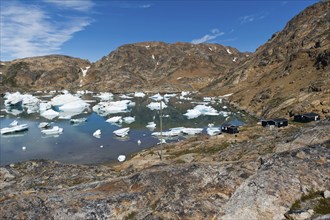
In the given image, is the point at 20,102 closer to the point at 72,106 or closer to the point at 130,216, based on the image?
the point at 72,106

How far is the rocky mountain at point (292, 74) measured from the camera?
7325 cm

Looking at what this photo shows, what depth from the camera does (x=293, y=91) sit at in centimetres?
8744

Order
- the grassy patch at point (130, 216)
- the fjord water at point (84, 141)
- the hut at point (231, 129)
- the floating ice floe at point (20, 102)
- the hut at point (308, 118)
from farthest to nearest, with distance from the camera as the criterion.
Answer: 1. the floating ice floe at point (20, 102)
2. the fjord water at point (84, 141)
3. the hut at point (308, 118)
4. the hut at point (231, 129)
5. the grassy patch at point (130, 216)

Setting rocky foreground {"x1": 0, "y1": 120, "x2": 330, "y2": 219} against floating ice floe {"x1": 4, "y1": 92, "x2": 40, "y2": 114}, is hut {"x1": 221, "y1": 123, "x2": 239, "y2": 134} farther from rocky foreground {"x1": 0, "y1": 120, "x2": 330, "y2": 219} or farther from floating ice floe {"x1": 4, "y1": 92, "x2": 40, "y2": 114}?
floating ice floe {"x1": 4, "y1": 92, "x2": 40, "y2": 114}

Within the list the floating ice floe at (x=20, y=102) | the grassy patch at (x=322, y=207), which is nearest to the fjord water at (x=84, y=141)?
the floating ice floe at (x=20, y=102)

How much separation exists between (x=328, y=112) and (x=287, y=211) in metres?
51.0

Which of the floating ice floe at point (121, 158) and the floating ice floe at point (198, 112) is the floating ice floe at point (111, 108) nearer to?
the floating ice floe at point (198, 112)

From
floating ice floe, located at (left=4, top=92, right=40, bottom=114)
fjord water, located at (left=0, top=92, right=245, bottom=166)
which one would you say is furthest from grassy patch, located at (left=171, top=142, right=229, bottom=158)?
floating ice floe, located at (left=4, top=92, right=40, bottom=114)

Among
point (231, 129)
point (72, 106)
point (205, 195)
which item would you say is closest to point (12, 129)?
point (72, 106)

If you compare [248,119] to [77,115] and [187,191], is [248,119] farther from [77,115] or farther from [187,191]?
[187,191]

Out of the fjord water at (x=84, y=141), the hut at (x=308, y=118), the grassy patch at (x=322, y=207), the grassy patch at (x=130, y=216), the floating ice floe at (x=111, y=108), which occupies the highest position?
the floating ice floe at (x=111, y=108)

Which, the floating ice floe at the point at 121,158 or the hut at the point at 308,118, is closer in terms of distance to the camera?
the floating ice floe at the point at 121,158

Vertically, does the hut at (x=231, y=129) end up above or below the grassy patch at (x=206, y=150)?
above

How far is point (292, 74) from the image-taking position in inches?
4218
